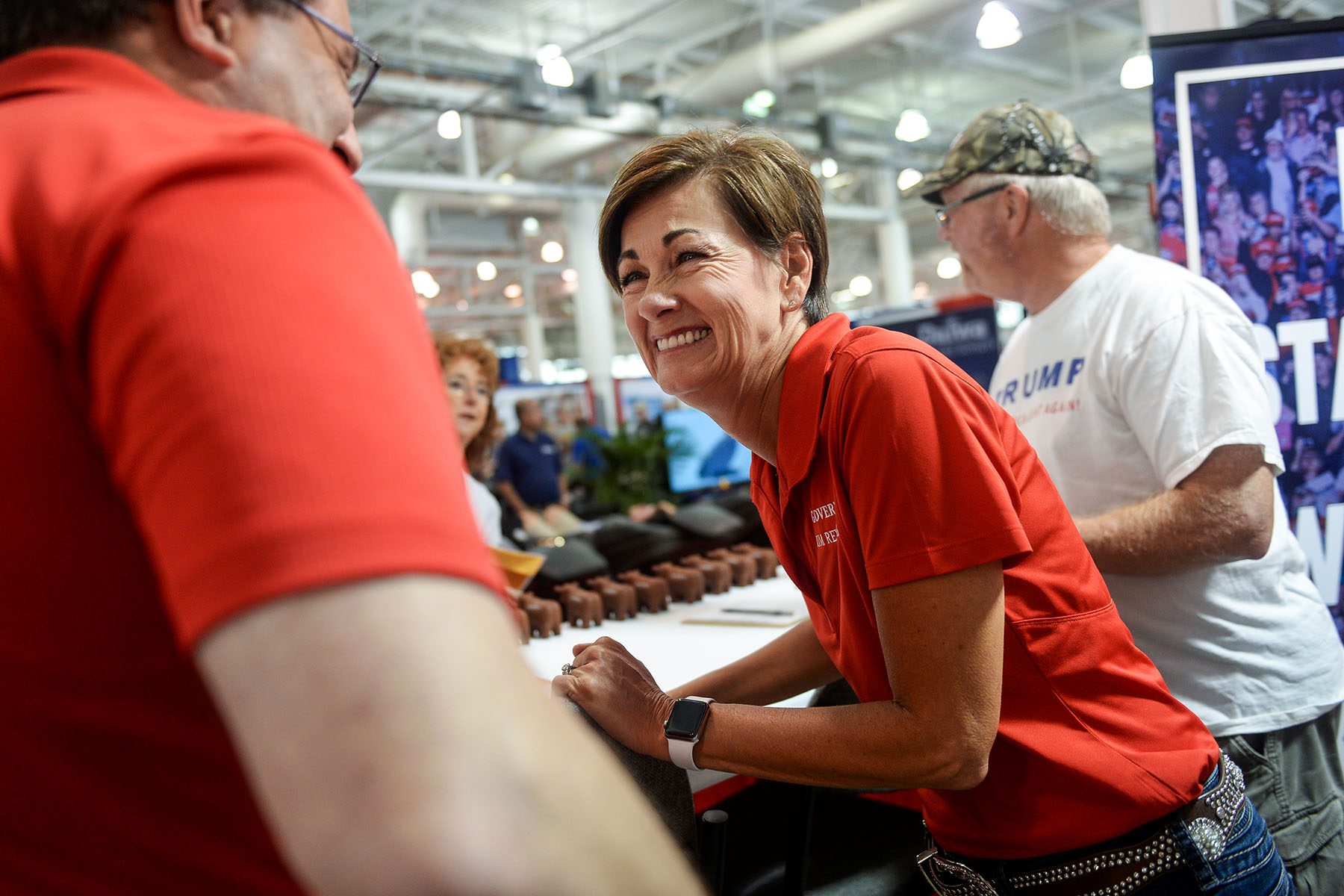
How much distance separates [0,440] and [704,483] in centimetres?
786

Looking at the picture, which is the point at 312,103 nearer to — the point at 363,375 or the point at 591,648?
the point at 363,375

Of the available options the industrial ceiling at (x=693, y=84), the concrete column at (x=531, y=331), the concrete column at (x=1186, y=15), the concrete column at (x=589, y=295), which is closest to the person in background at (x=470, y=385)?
the concrete column at (x=1186, y=15)

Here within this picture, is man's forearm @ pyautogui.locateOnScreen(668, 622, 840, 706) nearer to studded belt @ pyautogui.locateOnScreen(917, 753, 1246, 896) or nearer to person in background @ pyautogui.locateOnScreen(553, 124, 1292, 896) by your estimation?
person in background @ pyautogui.locateOnScreen(553, 124, 1292, 896)

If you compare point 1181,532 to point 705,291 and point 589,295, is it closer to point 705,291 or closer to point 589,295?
point 705,291

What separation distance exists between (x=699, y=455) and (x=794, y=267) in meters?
6.79

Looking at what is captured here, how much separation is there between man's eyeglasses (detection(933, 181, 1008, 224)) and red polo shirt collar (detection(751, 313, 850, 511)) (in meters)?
1.17

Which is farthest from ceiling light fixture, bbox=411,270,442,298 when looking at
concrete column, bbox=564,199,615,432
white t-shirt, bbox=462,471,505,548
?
white t-shirt, bbox=462,471,505,548

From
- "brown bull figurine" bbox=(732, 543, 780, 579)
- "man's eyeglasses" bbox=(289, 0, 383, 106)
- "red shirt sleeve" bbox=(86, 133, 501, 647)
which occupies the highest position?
"man's eyeglasses" bbox=(289, 0, 383, 106)

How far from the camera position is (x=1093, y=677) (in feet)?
4.07

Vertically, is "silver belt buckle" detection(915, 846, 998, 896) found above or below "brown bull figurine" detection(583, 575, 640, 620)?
below

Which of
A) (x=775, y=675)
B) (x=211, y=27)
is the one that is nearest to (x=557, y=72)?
(x=775, y=675)

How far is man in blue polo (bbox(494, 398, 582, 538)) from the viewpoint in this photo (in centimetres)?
828

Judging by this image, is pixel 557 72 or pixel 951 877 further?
pixel 557 72

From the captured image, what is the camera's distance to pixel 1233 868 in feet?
4.10
